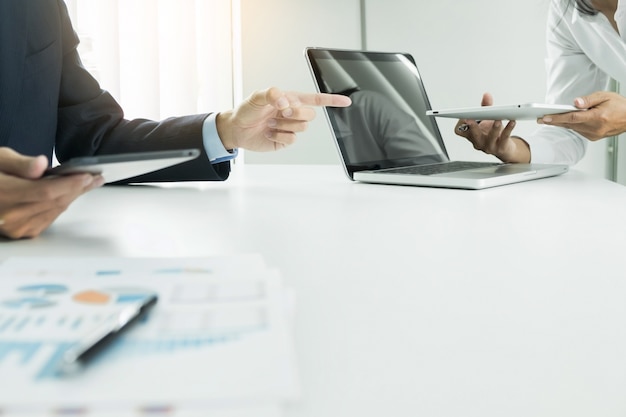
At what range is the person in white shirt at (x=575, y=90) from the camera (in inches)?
53.4

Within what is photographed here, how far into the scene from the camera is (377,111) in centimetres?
125

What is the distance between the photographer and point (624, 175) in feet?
8.28

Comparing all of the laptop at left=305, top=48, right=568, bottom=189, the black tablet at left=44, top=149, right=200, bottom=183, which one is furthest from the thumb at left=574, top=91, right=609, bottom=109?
the black tablet at left=44, top=149, right=200, bottom=183

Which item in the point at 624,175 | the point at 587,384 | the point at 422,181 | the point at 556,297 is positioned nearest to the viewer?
the point at 587,384

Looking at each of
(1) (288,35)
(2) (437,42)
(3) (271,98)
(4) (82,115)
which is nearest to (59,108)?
(4) (82,115)

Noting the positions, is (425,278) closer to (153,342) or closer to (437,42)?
(153,342)

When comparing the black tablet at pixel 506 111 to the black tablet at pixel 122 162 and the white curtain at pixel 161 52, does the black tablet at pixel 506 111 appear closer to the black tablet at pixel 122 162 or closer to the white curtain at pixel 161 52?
the black tablet at pixel 122 162

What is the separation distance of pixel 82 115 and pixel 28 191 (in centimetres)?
63

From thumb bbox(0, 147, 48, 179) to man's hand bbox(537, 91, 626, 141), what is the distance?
3.33 ft

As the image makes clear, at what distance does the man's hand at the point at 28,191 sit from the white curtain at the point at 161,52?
1717 millimetres

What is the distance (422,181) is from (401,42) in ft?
5.69

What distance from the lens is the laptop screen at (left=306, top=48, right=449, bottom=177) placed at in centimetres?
119

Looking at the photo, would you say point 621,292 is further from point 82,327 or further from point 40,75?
point 40,75

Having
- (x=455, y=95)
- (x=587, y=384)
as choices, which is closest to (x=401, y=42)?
(x=455, y=95)
